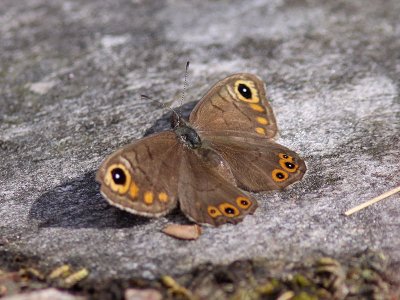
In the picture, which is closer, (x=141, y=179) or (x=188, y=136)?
(x=141, y=179)

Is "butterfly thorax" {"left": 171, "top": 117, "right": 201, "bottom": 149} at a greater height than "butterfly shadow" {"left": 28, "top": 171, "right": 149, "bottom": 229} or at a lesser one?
greater

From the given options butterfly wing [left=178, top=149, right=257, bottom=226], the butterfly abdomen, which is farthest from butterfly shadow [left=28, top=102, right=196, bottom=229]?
the butterfly abdomen

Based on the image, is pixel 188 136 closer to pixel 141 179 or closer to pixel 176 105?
pixel 141 179

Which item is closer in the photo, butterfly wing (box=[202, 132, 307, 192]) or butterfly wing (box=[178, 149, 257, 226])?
butterfly wing (box=[178, 149, 257, 226])

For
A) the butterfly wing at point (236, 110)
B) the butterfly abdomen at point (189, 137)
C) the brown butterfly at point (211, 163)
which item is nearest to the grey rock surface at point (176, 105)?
the brown butterfly at point (211, 163)

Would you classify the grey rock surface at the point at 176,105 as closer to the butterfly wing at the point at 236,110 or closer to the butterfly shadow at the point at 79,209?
the butterfly shadow at the point at 79,209

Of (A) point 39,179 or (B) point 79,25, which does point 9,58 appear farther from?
(A) point 39,179

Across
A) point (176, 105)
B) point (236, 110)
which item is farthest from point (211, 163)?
point (176, 105)

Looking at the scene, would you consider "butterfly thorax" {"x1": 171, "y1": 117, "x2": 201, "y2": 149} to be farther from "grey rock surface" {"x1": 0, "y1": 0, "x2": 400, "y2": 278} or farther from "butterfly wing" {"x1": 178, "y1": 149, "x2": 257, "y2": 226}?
"grey rock surface" {"x1": 0, "y1": 0, "x2": 400, "y2": 278}
